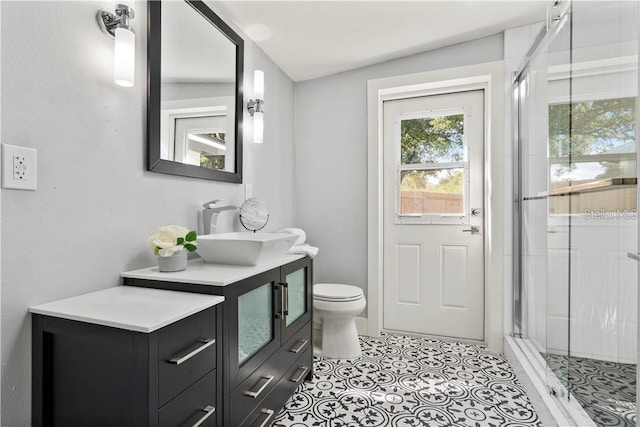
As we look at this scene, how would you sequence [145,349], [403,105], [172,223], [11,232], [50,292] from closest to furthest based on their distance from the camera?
[145,349] < [11,232] < [50,292] < [172,223] < [403,105]

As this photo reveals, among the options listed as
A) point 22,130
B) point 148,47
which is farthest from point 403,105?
point 22,130

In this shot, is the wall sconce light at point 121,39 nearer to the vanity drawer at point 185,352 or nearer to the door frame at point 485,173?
the vanity drawer at point 185,352

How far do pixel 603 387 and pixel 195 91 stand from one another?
2160mm

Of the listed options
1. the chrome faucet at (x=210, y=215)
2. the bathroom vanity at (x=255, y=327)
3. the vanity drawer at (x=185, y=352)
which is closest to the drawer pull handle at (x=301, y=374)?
the bathroom vanity at (x=255, y=327)

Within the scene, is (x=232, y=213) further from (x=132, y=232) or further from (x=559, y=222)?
(x=559, y=222)

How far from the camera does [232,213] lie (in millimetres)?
2051

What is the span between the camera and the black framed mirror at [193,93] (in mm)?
1451

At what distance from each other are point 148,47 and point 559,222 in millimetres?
2010

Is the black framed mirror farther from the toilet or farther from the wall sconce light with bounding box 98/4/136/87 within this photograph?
the toilet

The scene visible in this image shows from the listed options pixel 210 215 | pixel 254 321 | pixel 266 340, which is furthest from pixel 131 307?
pixel 210 215

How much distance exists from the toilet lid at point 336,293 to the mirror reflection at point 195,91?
101cm

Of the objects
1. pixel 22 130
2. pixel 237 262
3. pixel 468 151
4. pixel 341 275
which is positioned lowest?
pixel 341 275

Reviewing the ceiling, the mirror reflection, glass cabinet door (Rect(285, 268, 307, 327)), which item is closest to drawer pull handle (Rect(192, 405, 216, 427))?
glass cabinet door (Rect(285, 268, 307, 327))

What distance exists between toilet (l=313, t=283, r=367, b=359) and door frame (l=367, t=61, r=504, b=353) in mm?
427
